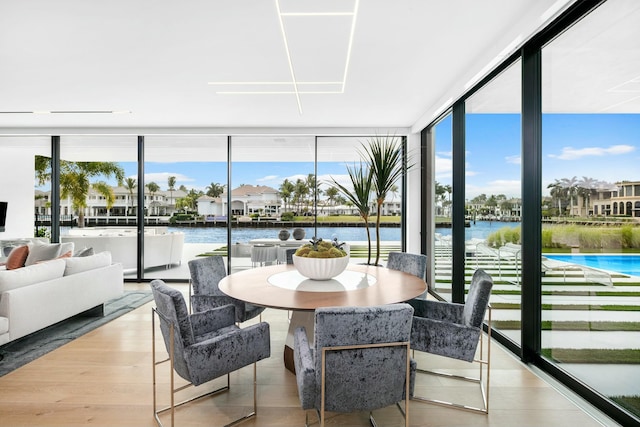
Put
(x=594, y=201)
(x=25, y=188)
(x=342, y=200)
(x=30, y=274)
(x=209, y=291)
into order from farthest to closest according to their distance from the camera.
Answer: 1. (x=25, y=188)
2. (x=342, y=200)
3. (x=30, y=274)
4. (x=209, y=291)
5. (x=594, y=201)

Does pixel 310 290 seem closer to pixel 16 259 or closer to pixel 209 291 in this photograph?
pixel 209 291

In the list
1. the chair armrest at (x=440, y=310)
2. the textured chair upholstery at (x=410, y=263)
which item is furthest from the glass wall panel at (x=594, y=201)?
the textured chair upholstery at (x=410, y=263)

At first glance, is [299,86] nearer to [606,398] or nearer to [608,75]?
[608,75]

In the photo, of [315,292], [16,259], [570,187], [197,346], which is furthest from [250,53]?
[16,259]

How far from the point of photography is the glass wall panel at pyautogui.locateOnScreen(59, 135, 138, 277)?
6.37m

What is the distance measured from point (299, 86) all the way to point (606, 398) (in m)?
3.81

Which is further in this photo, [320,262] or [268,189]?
[268,189]

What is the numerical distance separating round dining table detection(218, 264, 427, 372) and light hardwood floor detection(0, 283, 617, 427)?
1.62ft

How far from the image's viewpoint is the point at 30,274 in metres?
3.40

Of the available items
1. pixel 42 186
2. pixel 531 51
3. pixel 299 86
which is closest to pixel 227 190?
pixel 299 86

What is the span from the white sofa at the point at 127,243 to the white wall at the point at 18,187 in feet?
3.10

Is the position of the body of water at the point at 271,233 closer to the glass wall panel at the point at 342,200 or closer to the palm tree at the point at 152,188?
the glass wall panel at the point at 342,200

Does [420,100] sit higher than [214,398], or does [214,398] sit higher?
[420,100]

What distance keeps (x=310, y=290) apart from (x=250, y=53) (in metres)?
2.26
